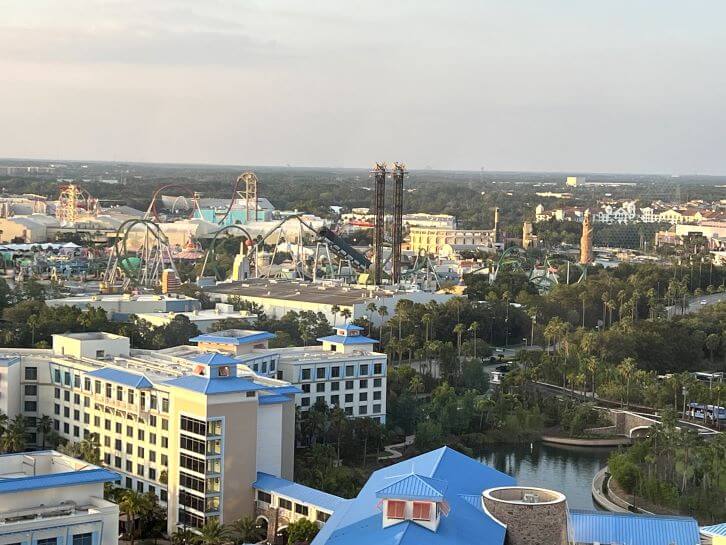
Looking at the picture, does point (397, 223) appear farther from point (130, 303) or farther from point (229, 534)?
point (229, 534)

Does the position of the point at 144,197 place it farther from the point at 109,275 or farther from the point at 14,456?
the point at 14,456

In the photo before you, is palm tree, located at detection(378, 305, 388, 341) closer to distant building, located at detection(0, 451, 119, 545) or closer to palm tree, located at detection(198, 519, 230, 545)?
palm tree, located at detection(198, 519, 230, 545)

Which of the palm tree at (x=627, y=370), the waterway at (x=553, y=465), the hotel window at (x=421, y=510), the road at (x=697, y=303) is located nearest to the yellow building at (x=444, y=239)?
the road at (x=697, y=303)

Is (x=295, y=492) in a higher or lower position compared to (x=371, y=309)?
lower

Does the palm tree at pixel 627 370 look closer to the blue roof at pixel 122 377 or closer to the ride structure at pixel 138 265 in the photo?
the blue roof at pixel 122 377

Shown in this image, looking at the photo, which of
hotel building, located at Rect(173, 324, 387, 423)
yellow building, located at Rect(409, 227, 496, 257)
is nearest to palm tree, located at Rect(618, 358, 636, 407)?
hotel building, located at Rect(173, 324, 387, 423)

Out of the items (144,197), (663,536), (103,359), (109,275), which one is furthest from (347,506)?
(144,197)

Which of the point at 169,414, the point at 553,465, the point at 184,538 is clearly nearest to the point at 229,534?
the point at 184,538
